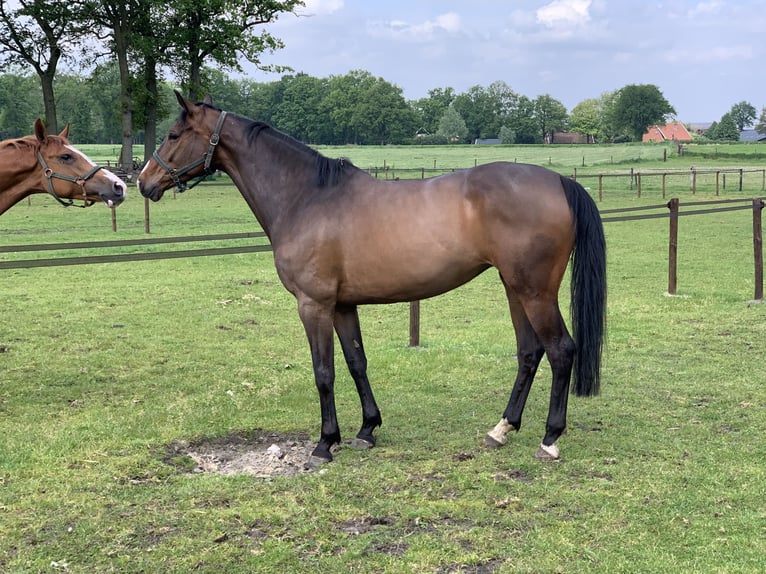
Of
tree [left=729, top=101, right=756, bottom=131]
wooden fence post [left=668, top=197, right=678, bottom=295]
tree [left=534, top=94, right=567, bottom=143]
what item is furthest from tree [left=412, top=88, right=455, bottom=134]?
wooden fence post [left=668, top=197, right=678, bottom=295]

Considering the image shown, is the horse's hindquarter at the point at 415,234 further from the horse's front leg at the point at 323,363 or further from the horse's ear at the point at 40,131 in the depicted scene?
the horse's ear at the point at 40,131

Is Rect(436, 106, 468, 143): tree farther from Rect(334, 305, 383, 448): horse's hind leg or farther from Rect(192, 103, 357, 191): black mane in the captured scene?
Rect(334, 305, 383, 448): horse's hind leg

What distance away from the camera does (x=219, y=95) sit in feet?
197

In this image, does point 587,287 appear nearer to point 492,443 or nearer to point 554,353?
point 554,353

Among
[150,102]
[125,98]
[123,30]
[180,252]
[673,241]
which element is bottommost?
[673,241]

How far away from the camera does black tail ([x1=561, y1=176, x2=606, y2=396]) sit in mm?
4324

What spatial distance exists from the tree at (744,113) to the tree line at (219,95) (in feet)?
1.09

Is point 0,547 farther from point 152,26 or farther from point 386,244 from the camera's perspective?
point 152,26

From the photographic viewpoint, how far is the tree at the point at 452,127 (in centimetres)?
8839

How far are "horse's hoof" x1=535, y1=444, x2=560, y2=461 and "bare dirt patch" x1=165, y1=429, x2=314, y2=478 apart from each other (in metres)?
1.48

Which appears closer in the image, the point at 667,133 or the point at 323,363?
the point at 323,363

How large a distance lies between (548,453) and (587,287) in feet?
3.55

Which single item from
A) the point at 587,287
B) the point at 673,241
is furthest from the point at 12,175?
the point at 673,241

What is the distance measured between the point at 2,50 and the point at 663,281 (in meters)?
35.0
